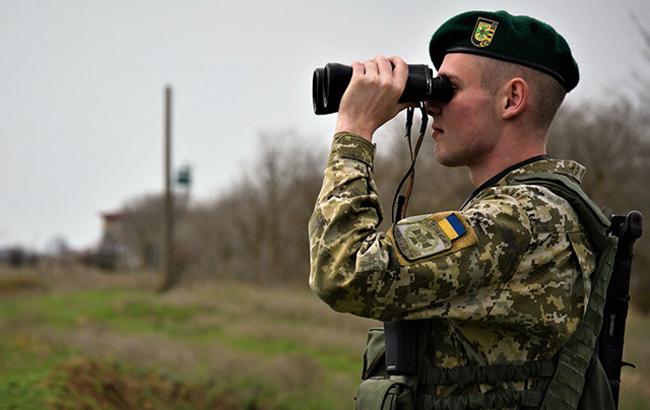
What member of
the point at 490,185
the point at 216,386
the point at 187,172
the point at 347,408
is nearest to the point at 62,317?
the point at 216,386

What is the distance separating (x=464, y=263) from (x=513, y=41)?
0.61m

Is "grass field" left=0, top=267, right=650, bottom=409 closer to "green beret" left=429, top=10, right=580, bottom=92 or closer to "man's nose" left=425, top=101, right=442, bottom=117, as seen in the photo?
"man's nose" left=425, top=101, right=442, bottom=117

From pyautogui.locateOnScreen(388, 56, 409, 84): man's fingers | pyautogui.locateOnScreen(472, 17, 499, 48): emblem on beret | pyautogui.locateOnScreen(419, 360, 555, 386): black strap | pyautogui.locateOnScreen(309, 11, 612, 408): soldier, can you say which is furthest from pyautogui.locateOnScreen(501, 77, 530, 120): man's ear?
pyautogui.locateOnScreen(419, 360, 555, 386): black strap

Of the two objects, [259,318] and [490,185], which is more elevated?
[490,185]

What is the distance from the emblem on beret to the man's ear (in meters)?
0.12

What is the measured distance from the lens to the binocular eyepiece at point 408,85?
6.43 feet

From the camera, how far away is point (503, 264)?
178 cm

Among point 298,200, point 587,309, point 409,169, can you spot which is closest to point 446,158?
point 409,169

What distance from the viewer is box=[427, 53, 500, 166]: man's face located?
201 cm

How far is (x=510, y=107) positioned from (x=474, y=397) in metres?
0.72

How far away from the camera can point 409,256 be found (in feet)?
5.79

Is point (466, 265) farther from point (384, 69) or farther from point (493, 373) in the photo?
point (384, 69)

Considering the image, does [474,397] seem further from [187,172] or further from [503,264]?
[187,172]

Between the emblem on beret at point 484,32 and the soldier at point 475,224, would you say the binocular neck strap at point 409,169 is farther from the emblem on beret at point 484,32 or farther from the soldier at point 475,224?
the emblem on beret at point 484,32
